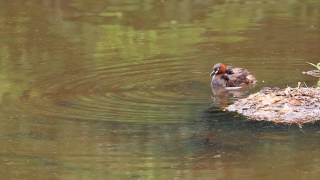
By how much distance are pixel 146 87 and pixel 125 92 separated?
406 mm

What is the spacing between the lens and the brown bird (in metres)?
11.1

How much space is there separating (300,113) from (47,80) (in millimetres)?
3845

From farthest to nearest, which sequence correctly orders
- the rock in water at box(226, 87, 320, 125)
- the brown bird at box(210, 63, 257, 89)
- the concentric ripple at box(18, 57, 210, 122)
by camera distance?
the brown bird at box(210, 63, 257, 89) < the concentric ripple at box(18, 57, 210, 122) < the rock in water at box(226, 87, 320, 125)

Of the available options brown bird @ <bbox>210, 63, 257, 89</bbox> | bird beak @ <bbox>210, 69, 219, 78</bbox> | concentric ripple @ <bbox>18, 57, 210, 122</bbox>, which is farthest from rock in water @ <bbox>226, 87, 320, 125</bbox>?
bird beak @ <bbox>210, 69, 219, 78</bbox>

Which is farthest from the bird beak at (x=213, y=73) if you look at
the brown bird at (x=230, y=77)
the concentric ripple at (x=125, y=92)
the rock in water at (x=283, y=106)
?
the rock in water at (x=283, y=106)

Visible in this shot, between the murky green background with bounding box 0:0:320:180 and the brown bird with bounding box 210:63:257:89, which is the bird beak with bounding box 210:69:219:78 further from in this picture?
the murky green background with bounding box 0:0:320:180

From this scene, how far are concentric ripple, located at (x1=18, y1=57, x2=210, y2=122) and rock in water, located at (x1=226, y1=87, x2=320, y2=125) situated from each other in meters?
0.61

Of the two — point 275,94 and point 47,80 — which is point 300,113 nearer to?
point 275,94

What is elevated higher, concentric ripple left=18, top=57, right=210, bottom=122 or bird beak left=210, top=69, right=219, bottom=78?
bird beak left=210, top=69, right=219, bottom=78

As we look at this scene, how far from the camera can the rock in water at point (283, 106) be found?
357 inches

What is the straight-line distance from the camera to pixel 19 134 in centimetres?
892

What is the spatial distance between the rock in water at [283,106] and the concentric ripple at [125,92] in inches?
23.9

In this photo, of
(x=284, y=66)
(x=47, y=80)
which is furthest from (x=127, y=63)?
(x=284, y=66)

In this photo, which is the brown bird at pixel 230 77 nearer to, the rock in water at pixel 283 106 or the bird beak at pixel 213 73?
the bird beak at pixel 213 73
